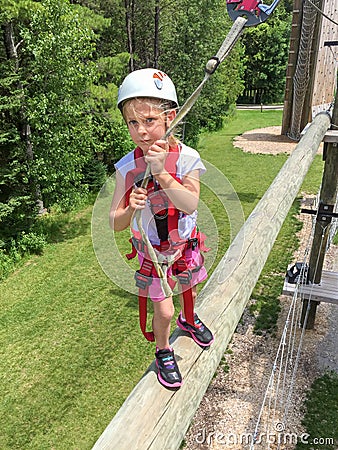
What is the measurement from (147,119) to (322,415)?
435 cm

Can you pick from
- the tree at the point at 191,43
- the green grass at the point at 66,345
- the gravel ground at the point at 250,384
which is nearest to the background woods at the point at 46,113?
the green grass at the point at 66,345

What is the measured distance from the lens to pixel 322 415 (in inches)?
180

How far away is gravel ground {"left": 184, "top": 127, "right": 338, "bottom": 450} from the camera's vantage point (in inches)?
173

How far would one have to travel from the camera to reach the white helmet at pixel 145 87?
54.3 inches

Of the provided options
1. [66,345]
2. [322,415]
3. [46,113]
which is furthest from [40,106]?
[322,415]

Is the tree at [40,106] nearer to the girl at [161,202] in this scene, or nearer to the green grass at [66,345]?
the green grass at [66,345]

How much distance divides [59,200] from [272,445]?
6167 millimetres

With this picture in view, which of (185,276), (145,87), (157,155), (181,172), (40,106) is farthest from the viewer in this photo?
(40,106)

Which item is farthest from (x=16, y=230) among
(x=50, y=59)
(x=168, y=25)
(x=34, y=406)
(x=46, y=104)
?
(x=168, y=25)

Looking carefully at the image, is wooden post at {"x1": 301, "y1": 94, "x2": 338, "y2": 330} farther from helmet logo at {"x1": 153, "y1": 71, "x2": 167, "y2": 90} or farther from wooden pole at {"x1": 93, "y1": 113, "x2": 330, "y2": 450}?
helmet logo at {"x1": 153, "y1": 71, "x2": 167, "y2": 90}

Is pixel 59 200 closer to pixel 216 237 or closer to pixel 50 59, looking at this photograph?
pixel 50 59

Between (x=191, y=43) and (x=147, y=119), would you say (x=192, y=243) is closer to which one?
(x=147, y=119)

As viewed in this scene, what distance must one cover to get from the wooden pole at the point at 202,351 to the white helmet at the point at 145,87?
94 cm

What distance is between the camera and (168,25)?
53.1ft
